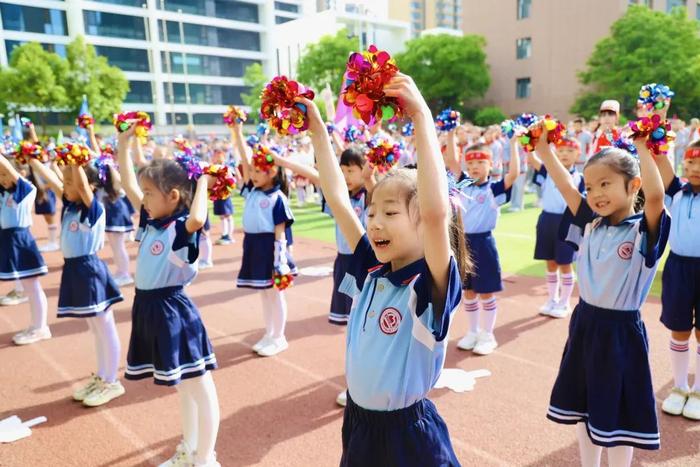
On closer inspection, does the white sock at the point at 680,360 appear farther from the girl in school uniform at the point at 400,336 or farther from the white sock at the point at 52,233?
the white sock at the point at 52,233

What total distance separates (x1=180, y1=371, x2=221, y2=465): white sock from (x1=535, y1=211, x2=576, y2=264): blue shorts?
445 cm

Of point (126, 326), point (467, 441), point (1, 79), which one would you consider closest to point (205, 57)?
point (1, 79)

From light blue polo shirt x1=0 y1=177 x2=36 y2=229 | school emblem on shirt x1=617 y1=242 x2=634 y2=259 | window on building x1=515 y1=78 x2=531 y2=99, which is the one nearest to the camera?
school emblem on shirt x1=617 y1=242 x2=634 y2=259

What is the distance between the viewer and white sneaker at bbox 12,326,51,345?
5.69m

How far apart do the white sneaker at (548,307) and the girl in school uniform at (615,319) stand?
3325mm

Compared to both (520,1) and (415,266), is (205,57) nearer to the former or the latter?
(520,1)

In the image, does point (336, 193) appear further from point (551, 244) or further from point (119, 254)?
point (119, 254)

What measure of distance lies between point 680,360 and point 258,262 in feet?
12.4

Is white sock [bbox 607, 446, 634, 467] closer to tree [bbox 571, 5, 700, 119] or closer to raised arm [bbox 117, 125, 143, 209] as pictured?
raised arm [bbox 117, 125, 143, 209]

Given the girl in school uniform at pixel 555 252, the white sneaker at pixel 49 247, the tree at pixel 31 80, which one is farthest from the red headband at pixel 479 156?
the tree at pixel 31 80

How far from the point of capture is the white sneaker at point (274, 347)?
520 cm

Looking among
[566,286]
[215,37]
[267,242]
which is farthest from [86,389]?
[215,37]

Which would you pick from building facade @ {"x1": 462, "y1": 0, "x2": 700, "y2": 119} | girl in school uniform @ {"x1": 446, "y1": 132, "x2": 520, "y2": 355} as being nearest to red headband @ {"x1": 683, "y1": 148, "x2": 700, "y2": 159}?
girl in school uniform @ {"x1": 446, "y1": 132, "x2": 520, "y2": 355}

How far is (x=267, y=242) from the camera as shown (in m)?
5.45
